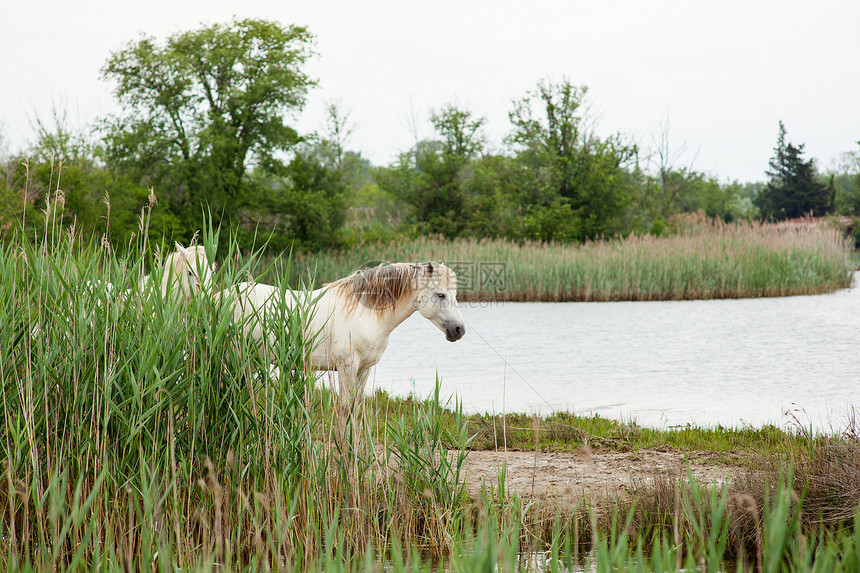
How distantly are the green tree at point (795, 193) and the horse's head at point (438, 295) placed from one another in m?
38.0

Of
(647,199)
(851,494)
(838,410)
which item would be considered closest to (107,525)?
(851,494)

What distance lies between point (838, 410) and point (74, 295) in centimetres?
608

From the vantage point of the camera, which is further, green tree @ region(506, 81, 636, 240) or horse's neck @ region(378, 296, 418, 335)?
green tree @ region(506, 81, 636, 240)

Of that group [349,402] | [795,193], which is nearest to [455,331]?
[349,402]

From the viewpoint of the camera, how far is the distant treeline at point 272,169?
19391 mm

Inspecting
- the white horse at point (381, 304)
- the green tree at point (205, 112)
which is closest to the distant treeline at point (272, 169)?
the green tree at point (205, 112)

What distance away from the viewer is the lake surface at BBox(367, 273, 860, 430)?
6.96m

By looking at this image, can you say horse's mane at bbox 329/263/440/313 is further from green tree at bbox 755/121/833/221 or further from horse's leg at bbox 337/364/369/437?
green tree at bbox 755/121/833/221

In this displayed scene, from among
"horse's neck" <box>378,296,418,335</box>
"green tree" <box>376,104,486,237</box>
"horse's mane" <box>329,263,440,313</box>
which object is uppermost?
"green tree" <box>376,104,486,237</box>

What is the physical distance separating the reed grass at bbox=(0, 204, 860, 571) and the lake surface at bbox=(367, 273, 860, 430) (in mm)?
832

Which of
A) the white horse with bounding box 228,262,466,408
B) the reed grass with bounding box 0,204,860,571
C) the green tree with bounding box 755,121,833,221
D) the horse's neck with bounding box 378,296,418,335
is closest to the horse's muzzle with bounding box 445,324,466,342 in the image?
the white horse with bounding box 228,262,466,408

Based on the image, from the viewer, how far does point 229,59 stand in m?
22.0

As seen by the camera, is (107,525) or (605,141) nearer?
(107,525)

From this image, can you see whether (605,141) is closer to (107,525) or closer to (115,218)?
(115,218)
